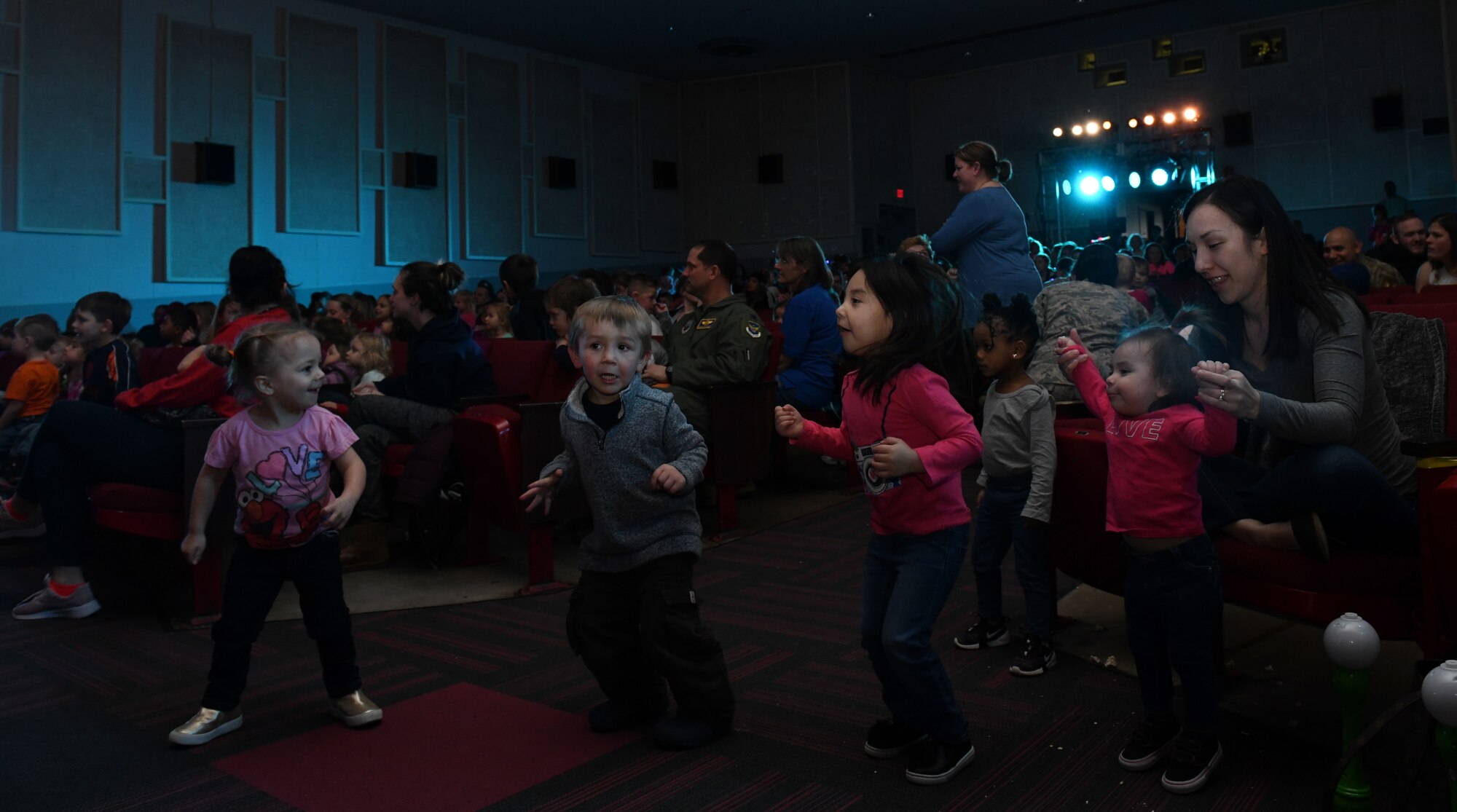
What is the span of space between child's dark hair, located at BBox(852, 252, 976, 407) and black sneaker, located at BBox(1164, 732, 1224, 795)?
815mm

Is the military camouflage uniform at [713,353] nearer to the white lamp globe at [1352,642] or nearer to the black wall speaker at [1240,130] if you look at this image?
the white lamp globe at [1352,642]

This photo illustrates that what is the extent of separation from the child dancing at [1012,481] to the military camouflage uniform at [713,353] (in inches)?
57.1

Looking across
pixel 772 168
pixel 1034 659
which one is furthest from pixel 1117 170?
pixel 1034 659

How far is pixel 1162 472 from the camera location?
1939 millimetres

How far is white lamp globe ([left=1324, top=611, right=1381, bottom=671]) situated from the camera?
5.18ft

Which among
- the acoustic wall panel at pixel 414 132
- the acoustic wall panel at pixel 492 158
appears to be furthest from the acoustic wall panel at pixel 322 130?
the acoustic wall panel at pixel 492 158

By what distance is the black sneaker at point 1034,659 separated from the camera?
2.55 meters

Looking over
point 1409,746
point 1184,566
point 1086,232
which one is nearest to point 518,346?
point 1184,566

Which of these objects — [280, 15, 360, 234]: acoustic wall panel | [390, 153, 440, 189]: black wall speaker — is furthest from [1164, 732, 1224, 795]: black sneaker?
[390, 153, 440, 189]: black wall speaker

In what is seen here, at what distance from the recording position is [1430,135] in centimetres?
1278

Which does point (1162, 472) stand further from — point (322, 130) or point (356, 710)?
point (322, 130)

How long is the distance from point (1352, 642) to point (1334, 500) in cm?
A: 36

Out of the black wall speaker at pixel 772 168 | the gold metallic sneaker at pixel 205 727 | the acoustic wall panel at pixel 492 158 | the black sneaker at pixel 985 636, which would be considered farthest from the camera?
the black wall speaker at pixel 772 168

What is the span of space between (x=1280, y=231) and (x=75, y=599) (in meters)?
3.62
